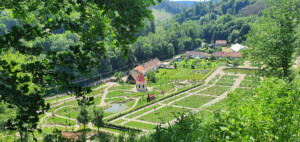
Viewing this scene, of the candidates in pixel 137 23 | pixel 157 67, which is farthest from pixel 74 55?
pixel 157 67

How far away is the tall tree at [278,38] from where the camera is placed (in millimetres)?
15148

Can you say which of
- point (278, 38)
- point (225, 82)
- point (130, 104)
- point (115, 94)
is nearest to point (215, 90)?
point (225, 82)

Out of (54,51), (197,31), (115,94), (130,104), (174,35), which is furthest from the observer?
(197,31)

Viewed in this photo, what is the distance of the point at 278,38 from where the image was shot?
50.0 ft

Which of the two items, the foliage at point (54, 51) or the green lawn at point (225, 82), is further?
the green lawn at point (225, 82)

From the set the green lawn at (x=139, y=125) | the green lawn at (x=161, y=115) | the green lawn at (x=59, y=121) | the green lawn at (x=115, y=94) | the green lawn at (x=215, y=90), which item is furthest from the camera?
the green lawn at (x=115, y=94)

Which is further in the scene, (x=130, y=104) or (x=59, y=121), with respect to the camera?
(x=130, y=104)

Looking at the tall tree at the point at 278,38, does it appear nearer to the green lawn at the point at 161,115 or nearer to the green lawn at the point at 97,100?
the green lawn at the point at 161,115

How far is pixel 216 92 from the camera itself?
40.9 meters

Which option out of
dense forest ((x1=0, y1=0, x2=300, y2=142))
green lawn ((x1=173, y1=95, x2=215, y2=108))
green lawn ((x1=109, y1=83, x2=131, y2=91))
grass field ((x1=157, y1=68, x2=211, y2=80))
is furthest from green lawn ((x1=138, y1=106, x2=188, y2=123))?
dense forest ((x1=0, y1=0, x2=300, y2=142))

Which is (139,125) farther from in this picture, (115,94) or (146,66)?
(146,66)

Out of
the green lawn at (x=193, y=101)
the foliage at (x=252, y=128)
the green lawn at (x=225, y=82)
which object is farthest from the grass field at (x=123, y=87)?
the foliage at (x=252, y=128)

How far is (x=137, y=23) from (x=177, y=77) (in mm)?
49981

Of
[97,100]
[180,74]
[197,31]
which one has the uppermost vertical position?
[197,31]
